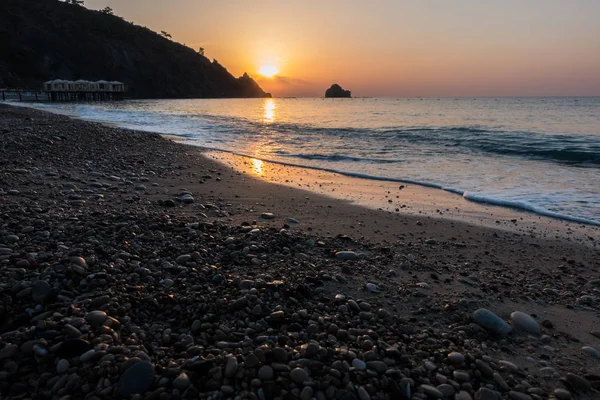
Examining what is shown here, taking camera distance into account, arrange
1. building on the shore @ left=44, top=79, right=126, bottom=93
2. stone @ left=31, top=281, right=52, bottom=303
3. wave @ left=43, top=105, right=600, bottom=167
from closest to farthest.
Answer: stone @ left=31, top=281, right=52, bottom=303
wave @ left=43, top=105, right=600, bottom=167
building on the shore @ left=44, top=79, right=126, bottom=93

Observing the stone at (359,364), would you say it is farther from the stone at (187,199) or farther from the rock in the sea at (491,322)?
the stone at (187,199)

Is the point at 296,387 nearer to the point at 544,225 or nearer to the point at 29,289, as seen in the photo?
the point at 29,289

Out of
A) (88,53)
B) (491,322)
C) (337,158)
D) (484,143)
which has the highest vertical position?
(88,53)

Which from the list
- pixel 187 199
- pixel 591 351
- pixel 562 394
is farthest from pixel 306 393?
pixel 187 199

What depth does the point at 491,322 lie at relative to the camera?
10.3ft

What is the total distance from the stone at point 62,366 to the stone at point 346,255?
2.81 m

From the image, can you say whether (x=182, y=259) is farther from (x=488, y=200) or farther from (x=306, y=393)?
(x=488, y=200)

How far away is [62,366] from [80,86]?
296 ft

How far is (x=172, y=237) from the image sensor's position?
4523mm

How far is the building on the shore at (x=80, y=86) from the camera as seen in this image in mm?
69056

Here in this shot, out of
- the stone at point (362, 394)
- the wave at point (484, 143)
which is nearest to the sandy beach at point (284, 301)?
the stone at point (362, 394)

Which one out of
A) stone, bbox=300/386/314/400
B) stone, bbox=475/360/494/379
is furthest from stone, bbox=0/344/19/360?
stone, bbox=475/360/494/379

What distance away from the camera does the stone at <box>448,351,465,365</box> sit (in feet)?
8.51

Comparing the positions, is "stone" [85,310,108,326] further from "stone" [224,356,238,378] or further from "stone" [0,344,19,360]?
"stone" [224,356,238,378]
